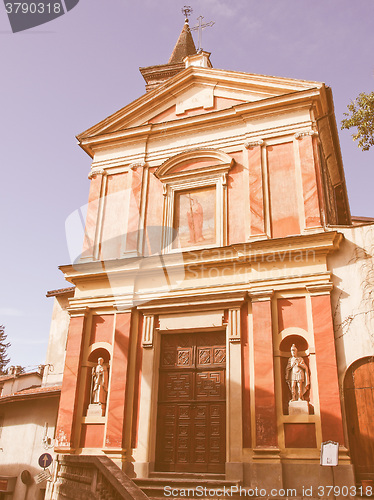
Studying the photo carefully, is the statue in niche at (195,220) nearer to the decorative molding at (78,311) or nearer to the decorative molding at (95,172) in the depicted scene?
the decorative molding at (95,172)

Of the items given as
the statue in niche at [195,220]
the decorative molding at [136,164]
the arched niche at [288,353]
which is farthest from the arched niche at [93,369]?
the decorative molding at [136,164]

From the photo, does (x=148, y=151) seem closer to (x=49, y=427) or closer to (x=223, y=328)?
(x=223, y=328)

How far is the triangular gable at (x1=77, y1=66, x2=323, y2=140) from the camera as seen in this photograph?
12594mm

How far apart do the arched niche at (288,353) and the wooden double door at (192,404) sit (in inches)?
53.1

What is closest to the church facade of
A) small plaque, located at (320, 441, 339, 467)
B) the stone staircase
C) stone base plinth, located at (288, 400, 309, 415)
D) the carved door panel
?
stone base plinth, located at (288, 400, 309, 415)

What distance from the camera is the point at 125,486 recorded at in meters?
6.66

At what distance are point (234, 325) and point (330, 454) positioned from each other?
10.7 feet

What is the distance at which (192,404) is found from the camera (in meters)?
10.4

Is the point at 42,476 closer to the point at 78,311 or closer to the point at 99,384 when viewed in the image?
the point at 99,384

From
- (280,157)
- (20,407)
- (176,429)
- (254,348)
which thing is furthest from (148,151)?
(20,407)

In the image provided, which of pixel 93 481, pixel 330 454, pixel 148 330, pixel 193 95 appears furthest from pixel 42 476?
pixel 193 95

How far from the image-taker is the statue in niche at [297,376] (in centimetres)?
931

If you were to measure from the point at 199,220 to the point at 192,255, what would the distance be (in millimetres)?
1280

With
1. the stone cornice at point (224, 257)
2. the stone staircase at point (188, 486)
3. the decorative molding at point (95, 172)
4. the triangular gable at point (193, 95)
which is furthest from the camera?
the decorative molding at point (95, 172)
